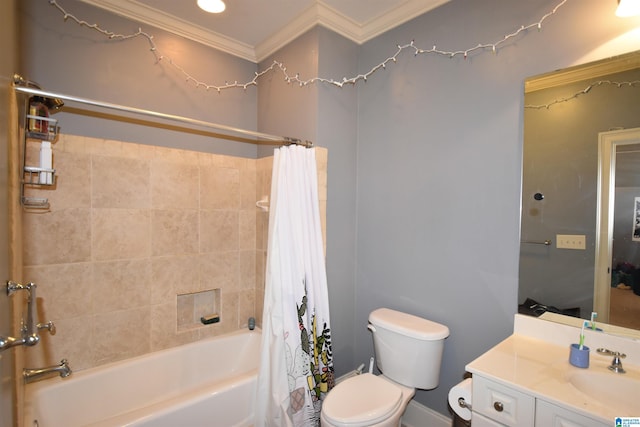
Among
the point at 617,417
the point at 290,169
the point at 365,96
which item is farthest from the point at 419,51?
the point at 617,417

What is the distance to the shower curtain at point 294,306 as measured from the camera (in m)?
1.73

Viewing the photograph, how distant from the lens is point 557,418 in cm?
102

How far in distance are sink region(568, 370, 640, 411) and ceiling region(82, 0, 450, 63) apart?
197 centimetres

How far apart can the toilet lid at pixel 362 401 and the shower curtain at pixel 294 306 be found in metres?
0.23

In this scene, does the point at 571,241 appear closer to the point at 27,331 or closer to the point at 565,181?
the point at 565,181

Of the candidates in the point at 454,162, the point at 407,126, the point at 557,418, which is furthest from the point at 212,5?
the point at 557,418

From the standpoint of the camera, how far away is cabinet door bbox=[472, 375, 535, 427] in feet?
3.53

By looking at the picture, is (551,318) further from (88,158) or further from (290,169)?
(88,158)

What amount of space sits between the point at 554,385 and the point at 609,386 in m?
0.28

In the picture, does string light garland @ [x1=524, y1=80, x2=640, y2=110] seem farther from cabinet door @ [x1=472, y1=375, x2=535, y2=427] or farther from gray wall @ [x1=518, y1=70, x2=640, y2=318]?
cabinet door @ [x1=472, y1=375, x2=535, y2=427]

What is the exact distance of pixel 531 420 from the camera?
3.50 feet

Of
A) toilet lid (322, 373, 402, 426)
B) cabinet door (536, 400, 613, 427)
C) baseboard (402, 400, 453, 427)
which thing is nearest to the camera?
cabinet door (536, 400, 613, 427)

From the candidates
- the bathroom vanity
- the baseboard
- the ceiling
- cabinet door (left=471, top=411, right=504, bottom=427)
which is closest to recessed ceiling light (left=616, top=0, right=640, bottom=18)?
the ceiling

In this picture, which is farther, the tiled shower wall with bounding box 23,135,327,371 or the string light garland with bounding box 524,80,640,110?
the tiled shower wall with bounding box 23,135,327,371
